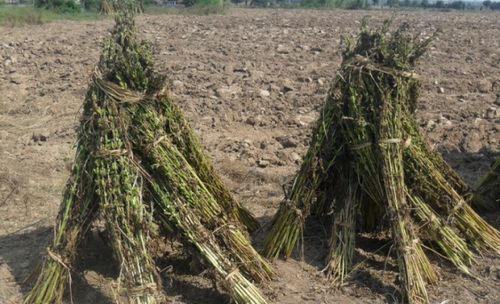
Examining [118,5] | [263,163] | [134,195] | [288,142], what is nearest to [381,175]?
[134,195]

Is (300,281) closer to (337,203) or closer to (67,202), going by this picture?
(337,203)

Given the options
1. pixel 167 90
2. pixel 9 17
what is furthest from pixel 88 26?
pixel 167 90

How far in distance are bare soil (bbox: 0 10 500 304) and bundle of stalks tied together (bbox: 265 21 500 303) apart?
16 cm

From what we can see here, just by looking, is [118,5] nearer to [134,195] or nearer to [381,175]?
[134,195]

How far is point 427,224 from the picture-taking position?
371cm

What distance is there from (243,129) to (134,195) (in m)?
4.09

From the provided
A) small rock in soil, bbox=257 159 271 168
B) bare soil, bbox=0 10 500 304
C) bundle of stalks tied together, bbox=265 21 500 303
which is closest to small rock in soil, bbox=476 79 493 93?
bare soil, bbox=0 10 500 304

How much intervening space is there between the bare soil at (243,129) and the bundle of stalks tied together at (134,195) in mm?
228

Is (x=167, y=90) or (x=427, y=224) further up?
(x=167, y=90)

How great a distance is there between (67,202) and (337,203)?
1.66 meters

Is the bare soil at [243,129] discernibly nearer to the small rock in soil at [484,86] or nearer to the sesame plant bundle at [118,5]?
the small rock in soil at [484,86]

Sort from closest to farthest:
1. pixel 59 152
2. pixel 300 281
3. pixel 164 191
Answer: pixel 164 191 → pixel 300 281 → pixel 59 152

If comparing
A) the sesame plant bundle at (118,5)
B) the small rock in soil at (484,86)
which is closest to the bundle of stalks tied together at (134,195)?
the sesame plant bundle at (118,5)

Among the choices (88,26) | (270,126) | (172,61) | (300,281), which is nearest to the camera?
(300,281)
